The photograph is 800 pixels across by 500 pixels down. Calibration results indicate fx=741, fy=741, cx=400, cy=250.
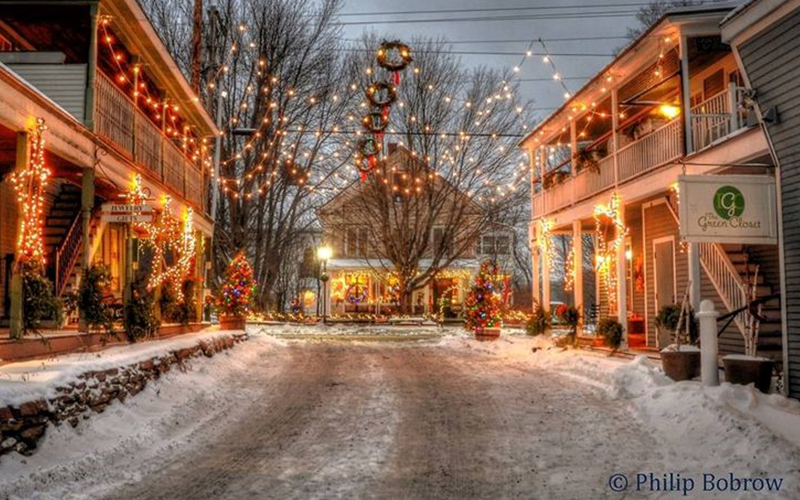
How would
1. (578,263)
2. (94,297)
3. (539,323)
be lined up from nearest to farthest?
(94,297)
(578,263)
(539,323)

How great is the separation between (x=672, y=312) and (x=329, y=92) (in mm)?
23222

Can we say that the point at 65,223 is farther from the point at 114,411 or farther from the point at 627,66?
the point at 627,66

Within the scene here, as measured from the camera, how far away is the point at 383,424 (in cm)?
883

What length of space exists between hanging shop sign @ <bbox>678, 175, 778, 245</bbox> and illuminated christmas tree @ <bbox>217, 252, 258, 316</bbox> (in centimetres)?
1407

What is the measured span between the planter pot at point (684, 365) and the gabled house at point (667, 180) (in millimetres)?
932

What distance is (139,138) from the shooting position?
48.7 ft

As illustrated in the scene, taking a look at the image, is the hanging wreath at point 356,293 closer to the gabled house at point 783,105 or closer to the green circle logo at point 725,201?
the green circle logo at point 725,201

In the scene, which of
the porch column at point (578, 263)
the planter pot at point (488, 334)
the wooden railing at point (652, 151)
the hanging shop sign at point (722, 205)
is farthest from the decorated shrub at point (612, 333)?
the planter pot at point (488, 334)

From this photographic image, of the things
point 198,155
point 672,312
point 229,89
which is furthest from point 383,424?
point 229,89

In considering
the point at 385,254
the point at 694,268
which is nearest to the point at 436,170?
the point at 385,254

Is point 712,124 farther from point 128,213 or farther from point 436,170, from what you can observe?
point 436,170

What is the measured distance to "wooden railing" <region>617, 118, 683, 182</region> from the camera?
46.2 feet

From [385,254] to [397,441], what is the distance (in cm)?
2716

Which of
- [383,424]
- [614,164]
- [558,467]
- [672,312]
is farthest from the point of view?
[614,164]
